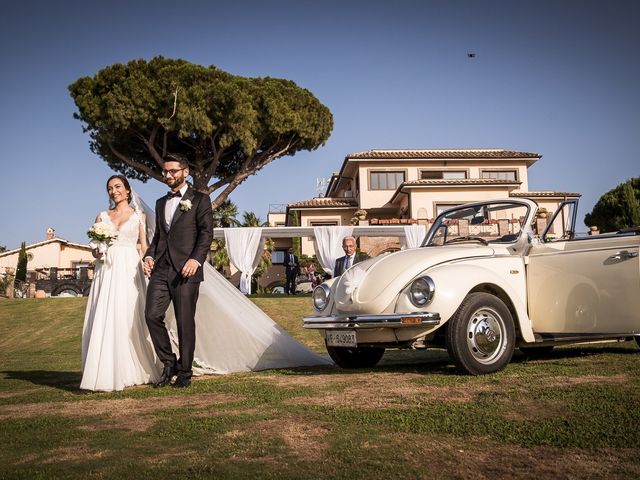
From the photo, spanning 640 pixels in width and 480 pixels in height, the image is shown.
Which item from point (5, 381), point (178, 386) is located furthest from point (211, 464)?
point (5, 381)

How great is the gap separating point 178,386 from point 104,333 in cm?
86

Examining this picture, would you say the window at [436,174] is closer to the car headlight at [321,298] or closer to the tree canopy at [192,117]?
the tree canopy at [192,117]

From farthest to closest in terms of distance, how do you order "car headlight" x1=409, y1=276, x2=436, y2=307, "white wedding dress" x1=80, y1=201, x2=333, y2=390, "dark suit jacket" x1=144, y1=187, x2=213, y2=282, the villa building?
the villa building → "dark suit jacket" x1=144, y1=187, x2=213, y2=282 → "white wedding dress" x1=80, y1=201, x2=333, y2=390 → "car headlight" x1=409, y1=276, x2=436, y2=307

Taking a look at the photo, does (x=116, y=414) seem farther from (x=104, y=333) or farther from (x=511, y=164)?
(x=511, y=164)

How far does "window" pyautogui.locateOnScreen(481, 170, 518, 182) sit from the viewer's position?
139 ft

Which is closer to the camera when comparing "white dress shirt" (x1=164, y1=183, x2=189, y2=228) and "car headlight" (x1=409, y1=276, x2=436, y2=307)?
"car headlight" (x1=409, y1=276, x2=436, y2=307)

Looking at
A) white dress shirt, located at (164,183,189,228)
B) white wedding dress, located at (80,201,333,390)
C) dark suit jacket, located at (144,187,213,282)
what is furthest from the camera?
white dress shirt, located at (164,183,189,228)

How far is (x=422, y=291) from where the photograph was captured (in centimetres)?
541

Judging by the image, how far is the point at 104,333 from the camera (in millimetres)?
5625

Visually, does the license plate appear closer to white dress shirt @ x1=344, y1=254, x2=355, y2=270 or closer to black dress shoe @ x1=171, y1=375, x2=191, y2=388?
black dress shoe @ x1=171, y1=375, x2=191, y2=388

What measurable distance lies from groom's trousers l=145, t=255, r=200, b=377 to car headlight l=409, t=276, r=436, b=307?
2016 mm

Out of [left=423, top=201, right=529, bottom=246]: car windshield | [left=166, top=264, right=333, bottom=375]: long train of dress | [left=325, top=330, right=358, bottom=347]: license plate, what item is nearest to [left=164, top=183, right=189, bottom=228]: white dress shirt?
[left=166, top=264, right=333, bottom=375]: long train of dress

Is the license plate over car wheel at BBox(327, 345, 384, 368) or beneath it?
over

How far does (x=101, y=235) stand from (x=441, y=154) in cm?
3806
